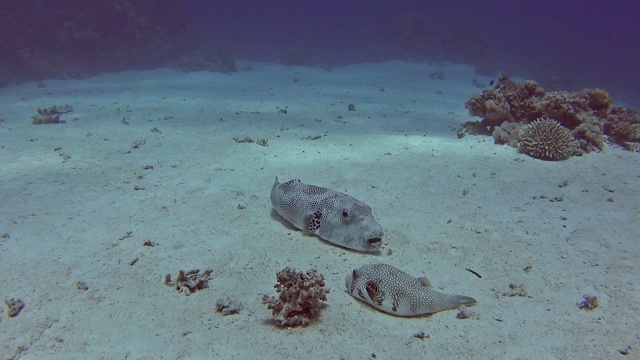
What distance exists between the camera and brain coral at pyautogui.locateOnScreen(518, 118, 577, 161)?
27.7ft

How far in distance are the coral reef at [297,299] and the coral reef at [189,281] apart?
93 cm

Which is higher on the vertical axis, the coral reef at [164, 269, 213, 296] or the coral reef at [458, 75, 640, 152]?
the coral reef at [458, 75, 640, 152]

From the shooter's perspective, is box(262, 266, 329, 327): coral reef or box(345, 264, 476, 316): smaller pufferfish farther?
box(345, 264, 476, 316): smaller pufferfish

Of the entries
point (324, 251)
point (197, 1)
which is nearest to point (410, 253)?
point (324, 251)

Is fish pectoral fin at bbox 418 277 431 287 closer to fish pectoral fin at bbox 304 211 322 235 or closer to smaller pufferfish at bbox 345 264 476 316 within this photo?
smaller pufferfish at bbox 345 264 476 316

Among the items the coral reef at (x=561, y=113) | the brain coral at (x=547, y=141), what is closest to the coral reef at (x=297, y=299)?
the brain coral at (x=547, y=141)

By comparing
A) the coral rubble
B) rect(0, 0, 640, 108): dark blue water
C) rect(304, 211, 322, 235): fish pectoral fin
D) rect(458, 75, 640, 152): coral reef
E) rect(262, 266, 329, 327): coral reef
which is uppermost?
rect(0, 0, 640, 108): dark blue water

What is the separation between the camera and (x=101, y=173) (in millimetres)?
7629

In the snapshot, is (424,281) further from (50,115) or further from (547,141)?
(50,115)

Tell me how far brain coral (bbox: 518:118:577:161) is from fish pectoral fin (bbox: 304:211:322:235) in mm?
6334

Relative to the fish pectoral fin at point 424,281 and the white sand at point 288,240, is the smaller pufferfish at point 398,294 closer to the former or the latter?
the fish pectoral fin at point 424,281

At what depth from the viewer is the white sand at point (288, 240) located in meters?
3.61

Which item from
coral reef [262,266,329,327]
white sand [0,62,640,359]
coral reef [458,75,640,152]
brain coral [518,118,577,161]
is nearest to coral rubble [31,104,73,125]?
white sand [0,62,640,359]

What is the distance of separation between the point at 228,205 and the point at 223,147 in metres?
3.36
